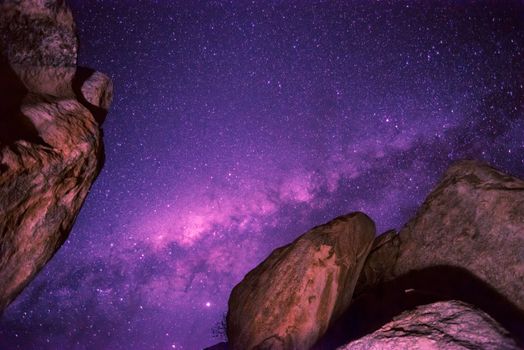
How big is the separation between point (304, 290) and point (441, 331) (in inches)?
144

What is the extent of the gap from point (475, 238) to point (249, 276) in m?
5.49

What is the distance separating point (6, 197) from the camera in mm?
3836

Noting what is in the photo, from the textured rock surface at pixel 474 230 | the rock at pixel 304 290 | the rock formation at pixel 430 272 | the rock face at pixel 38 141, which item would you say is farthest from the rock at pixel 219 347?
the rock face at pixel 38 141

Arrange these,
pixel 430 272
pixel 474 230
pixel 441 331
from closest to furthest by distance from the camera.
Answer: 1. pixel 441 331
2. pixel 474 230
3. pixel 430 272

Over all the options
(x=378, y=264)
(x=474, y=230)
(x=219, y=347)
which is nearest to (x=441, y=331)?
(x=474, y=230)

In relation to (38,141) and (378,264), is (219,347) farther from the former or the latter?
(38,141)

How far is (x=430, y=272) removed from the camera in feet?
24.5

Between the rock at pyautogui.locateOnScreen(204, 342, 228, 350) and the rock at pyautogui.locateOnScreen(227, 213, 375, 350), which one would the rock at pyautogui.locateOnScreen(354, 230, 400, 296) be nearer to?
the rock at pyautogui.locateOnScreen(227, 213, 375, 350)

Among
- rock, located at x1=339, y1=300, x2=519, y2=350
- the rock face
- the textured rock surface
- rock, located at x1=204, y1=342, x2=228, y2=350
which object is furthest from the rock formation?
the rock face

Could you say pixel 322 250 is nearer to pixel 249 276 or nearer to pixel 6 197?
pixel 249 276

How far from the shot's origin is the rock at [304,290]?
260 inches

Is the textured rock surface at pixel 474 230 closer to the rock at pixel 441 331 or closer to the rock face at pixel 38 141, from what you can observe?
the rock at pixel 441 331

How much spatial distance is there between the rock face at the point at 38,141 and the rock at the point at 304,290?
4258 mm

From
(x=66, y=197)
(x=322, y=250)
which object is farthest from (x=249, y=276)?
(x=66, y=197)
